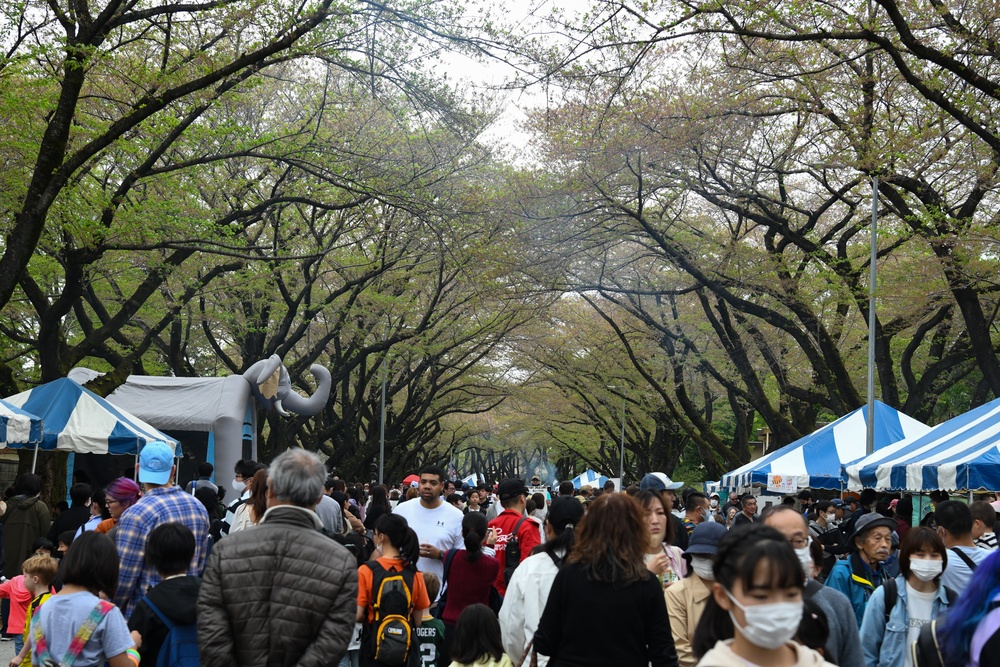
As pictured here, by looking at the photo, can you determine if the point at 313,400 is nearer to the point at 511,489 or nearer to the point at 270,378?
the point at 270,378

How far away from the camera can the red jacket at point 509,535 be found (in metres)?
8.44

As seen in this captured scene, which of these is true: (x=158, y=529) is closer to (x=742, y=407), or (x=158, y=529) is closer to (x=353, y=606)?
(x=353, y=606)

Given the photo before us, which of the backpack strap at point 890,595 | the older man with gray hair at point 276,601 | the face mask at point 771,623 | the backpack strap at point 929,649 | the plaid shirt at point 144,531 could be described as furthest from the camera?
the plaid shirt at point 144,531

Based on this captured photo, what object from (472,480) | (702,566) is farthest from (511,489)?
(472,480)

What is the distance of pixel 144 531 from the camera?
20.3 feet

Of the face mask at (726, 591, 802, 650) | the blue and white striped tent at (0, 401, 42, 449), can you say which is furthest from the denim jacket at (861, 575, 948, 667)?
the blue and white striped tent at (0, 401, 42, 449)

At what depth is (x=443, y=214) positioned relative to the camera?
15.6 meters

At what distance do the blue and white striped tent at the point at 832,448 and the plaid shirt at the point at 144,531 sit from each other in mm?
14227

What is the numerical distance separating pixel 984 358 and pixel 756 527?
15362 mm

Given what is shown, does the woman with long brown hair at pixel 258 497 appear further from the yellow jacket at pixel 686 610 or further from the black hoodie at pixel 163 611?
the yellow jacket at pixel 686 610

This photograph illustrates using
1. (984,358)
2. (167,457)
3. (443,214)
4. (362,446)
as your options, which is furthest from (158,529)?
(362,446)

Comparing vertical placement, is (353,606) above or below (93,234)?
below

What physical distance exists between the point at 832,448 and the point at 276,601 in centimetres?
1663

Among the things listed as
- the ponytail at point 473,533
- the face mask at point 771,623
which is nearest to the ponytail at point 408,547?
the ponytail at point 473,533
